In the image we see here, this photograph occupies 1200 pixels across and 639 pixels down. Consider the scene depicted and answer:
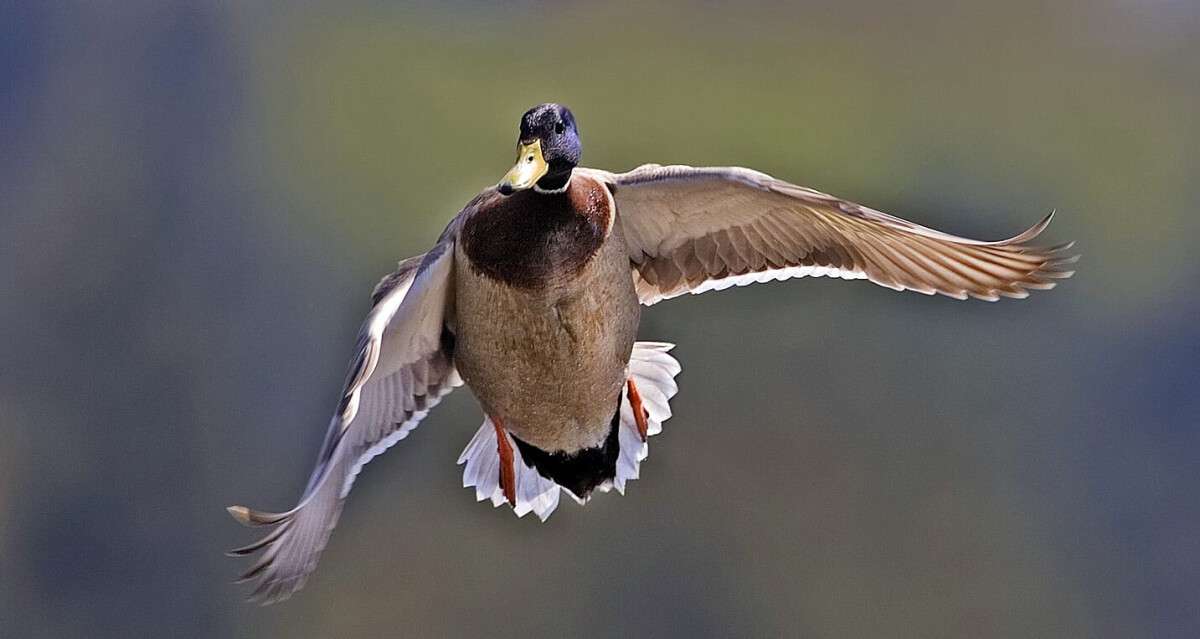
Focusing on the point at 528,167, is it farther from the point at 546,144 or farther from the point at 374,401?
the point at 374,401

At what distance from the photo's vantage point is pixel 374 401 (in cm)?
222

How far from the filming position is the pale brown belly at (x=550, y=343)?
6.48ft

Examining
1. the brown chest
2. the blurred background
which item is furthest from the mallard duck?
the blurred background

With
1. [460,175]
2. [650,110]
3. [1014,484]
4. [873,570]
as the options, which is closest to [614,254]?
[460,175]

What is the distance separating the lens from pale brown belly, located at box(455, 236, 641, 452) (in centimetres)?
197

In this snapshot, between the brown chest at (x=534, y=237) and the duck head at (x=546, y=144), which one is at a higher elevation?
the duck head at (x=546, y=144)

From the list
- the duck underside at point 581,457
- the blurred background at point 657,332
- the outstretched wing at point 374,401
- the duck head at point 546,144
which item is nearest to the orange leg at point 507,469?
the duck underside at point 581,457

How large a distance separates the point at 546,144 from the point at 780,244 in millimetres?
526

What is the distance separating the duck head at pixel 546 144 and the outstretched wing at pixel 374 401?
23cm

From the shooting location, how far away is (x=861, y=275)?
7.28ft

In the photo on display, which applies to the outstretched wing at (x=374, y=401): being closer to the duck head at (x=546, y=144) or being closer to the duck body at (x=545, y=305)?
the duck body at (x=545, y=305)

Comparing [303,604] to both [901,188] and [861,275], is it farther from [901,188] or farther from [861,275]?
[861,275]

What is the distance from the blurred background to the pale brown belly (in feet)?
5.69

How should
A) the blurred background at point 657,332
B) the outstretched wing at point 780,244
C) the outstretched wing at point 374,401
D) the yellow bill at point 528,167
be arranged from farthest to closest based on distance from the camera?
the blurred background at point 657,332
the outstretched wing at point 780,244
the outstretched wing at point 374,401
the yellow bill at point 528,167
